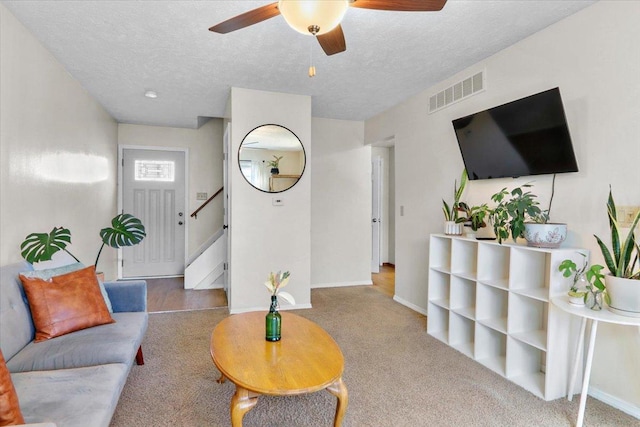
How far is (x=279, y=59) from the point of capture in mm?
2883

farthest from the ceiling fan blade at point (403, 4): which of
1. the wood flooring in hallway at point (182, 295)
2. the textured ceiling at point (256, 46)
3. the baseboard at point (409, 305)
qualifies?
the wood flooring in hallway at point (182, 295)

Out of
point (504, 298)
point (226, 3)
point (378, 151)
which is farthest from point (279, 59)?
point (378, 151)

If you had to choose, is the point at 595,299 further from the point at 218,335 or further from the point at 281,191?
the point at 281,191

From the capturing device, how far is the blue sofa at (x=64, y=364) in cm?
126

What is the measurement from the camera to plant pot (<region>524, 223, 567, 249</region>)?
2129mm

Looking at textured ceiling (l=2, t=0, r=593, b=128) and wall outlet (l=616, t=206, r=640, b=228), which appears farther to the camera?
textured ceiling (l=2, t=0, r=593, b=128)

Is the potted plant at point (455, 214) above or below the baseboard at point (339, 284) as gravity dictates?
above

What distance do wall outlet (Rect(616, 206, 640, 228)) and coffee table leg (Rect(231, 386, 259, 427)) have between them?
223 centimetres

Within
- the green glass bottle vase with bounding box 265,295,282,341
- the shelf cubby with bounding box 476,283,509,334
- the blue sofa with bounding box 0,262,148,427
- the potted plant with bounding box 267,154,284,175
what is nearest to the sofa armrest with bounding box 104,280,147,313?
the blue sofa with bounding box 0,262,148,427

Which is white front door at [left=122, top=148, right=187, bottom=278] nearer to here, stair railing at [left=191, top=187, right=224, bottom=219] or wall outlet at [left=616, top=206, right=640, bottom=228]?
stair railing at [left=191, top=187, right=224, bottom=219]

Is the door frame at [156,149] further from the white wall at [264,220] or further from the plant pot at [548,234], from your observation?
the plant pot at [548,234]

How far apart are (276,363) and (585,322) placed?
1819 millimetres

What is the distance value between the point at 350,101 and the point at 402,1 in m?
2.52

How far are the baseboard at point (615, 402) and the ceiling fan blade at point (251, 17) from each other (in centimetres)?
286
